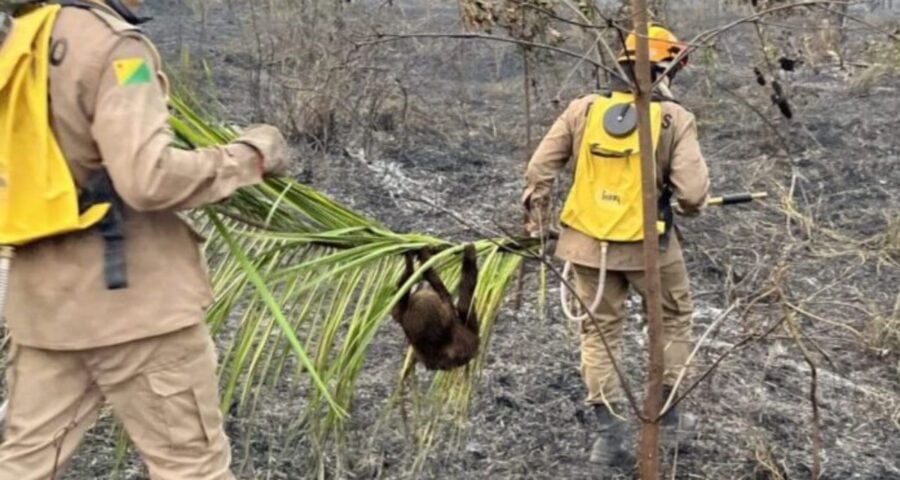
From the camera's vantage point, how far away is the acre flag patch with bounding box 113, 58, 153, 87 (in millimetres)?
2715

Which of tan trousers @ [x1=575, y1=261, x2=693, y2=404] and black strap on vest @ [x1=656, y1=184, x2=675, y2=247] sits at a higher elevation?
black strap on vest @ [x1=656, y1=184, x2=675, y2=247]

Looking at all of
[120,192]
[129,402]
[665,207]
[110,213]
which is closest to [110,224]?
[110,213]

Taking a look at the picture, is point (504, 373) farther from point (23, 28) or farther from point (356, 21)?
point (356, 21)

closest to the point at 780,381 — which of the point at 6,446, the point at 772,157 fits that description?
the point at 6,446

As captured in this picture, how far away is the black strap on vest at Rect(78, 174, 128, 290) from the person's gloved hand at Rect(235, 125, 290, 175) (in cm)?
30

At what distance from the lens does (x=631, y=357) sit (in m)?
5.40

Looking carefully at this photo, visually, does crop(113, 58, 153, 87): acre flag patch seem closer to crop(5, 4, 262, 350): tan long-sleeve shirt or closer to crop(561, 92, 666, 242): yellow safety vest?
crop(5, 4, 262, 350): tan long-sleeve shirt

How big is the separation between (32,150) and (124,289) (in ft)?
1.14

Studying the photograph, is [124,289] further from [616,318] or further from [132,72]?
[616,318]

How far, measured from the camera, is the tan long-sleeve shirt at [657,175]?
4195 millimetres

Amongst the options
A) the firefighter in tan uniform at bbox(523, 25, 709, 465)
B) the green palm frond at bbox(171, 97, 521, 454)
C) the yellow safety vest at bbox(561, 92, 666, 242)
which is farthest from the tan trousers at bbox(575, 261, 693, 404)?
the green palm frond at bbox(171, 97, 521, 454)

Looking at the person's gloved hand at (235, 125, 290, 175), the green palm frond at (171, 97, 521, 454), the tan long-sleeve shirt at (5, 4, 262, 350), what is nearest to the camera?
the tan long-sleeve shirt at (5, 4, 262, 350)

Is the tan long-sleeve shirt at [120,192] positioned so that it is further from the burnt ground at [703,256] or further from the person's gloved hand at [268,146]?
the burnt ground at [703,256]

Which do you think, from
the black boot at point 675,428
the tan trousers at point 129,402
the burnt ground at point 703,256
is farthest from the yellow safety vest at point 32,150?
the black boot at point 675,428
